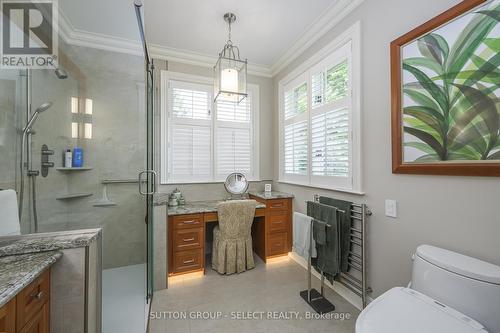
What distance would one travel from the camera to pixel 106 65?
6.67 feet

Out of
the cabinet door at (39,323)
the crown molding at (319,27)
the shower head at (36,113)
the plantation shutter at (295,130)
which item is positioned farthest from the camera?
the plantation shutter at (295,130)

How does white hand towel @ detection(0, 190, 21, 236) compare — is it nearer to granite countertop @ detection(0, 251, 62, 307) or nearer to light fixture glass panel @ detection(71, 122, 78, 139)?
granite countertop @ detection(0, 251, 62, 307)

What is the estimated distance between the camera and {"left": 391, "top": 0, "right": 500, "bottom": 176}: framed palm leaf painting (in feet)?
3.62

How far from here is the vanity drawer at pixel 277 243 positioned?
2.79 metres

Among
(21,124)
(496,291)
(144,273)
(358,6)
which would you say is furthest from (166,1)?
(496,291)

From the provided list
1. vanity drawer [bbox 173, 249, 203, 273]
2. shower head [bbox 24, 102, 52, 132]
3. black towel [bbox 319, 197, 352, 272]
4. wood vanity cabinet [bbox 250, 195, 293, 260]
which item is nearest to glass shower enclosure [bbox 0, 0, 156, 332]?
shower head [bbox 24, 102, 52, 132]

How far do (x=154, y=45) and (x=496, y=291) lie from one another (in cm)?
364

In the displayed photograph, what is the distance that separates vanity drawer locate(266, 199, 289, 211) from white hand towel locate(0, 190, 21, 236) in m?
2.27

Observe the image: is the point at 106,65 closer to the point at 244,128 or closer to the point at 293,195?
the point at 244,128

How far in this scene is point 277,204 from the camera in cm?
285

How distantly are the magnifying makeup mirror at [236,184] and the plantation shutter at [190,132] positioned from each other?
30 cm

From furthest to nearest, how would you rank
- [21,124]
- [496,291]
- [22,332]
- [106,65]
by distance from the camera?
[106,65] → [21,124] → [496,291] → [22,332]

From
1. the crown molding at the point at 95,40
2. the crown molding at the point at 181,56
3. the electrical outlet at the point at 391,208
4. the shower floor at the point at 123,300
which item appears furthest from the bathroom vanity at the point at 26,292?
the crown molding at the point at 181,56

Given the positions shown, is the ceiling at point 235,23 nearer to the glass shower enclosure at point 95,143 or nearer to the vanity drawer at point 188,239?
the glass shower enclosure at point 95,143
